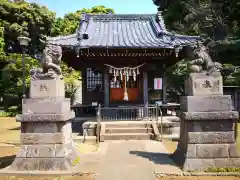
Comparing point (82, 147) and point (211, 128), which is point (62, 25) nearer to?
point (82, 147)

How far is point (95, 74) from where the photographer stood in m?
15.7

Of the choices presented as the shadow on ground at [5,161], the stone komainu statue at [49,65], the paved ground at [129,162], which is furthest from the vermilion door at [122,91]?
the stone komainu statue at [49,65]

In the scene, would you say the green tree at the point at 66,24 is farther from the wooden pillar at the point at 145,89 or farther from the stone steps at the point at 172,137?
the stone steps at the point at 172,137

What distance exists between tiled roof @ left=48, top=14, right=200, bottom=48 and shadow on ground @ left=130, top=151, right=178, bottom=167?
20.2 feet

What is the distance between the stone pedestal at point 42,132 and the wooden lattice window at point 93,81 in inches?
349

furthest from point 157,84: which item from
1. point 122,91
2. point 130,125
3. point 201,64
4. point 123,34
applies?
point 201,64

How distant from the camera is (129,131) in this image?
1209cm

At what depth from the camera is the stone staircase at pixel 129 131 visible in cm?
1154

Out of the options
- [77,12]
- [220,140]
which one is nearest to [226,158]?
[220,140]

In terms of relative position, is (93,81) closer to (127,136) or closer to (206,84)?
(127,136)

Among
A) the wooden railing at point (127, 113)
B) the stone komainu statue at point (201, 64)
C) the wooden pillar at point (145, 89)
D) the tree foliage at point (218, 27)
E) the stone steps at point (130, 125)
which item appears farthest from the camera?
the tree foliage at point (218, 27)

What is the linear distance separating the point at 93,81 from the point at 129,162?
8.86 metres

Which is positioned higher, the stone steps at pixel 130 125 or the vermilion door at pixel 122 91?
the vermilion door at pixel 122 91

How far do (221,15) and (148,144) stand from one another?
15498 millimetres
